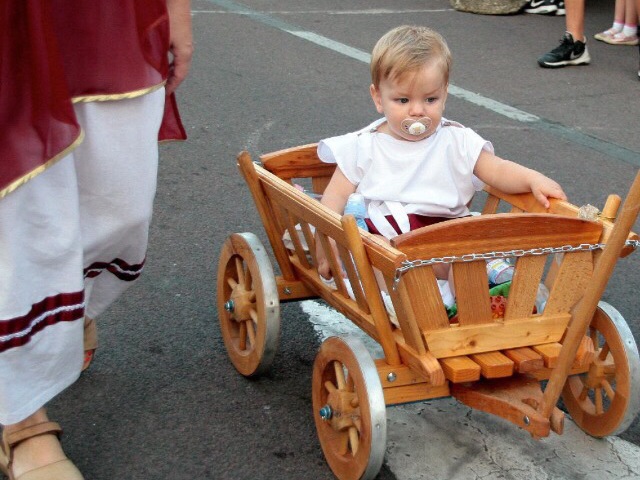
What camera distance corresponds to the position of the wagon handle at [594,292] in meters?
2.25

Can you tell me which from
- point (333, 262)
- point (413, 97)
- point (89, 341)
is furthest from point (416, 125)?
point (89, 341)

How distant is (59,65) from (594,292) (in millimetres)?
1371

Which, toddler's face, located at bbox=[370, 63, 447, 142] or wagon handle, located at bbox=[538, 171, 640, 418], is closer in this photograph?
wagon handle, located at bbox=[538, 171, 640, 418]

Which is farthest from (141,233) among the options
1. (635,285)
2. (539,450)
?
(635,285)

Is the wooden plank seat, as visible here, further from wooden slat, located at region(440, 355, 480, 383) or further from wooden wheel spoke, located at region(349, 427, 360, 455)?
wooden wheel spoke, located at region(349, 427, 360, 455)

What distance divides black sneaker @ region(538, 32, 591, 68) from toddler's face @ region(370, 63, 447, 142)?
4.73 meters

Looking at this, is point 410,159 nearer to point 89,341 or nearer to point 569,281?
point 569,281

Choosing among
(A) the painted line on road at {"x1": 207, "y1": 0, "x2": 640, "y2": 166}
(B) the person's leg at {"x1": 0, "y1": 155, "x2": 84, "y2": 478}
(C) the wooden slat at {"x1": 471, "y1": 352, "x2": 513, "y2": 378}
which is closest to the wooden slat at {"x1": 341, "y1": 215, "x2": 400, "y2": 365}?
(C) the wooden slat at {"x1": 471, "y1": 352, "x2": 513, "y2": 378}

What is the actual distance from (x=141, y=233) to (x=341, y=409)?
0.75 m

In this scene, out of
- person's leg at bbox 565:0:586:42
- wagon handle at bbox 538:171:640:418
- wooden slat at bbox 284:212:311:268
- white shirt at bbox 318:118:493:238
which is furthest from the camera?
person's leg at bbox 565:0:586:42

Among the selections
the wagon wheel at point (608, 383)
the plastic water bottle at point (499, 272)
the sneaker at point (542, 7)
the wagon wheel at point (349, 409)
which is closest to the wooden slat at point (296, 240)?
the wagon wheel at point (349, 409)

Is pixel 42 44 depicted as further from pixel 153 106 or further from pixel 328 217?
pixel 328 217

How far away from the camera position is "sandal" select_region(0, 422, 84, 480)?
275 cm

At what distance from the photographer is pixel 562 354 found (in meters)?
2.55
